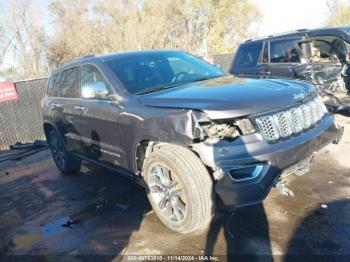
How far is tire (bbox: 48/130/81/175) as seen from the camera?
6.24m

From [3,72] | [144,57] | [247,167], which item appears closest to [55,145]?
[144,57]

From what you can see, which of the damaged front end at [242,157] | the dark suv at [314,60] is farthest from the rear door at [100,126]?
the dark suv at [314,60]

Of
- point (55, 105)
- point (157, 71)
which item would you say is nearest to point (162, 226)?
Result: point (157, 71)

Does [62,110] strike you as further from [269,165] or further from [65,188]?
[269,165]

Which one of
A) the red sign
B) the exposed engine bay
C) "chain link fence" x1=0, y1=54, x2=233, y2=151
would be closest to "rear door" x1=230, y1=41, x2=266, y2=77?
the exposed engine bay

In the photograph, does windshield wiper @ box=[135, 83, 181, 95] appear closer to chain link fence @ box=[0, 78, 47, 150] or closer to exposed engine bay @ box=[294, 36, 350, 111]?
exposed engine bay @ box=[294, 36, 350, 111]

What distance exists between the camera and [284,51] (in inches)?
296

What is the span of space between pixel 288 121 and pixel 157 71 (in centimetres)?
180

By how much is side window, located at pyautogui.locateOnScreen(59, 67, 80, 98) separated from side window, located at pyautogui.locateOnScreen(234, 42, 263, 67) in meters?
4.04

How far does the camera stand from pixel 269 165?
10.7ft

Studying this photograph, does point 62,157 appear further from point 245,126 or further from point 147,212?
point 245,126

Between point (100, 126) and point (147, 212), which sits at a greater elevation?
point (100, 126)

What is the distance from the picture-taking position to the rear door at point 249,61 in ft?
25.6

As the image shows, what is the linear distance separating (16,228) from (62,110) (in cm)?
185
